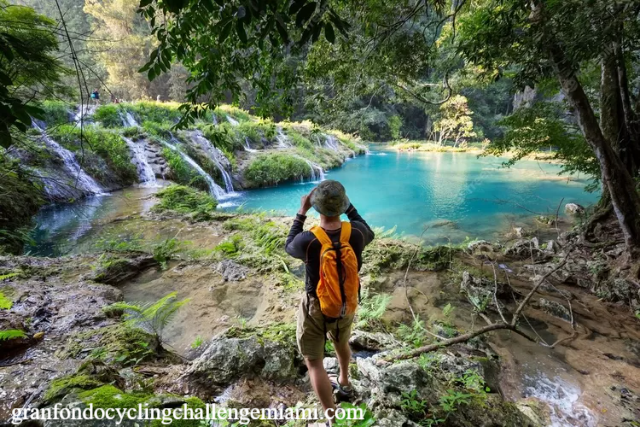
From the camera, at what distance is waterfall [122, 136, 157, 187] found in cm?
1197

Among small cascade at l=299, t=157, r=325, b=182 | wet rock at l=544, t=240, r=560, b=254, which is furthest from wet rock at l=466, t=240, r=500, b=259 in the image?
small cascade at l=299, t=157, r=325, b=182

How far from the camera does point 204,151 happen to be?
46.9 feet

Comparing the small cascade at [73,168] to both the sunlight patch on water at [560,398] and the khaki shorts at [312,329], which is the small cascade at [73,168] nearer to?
the khaki shorts at [312,329]

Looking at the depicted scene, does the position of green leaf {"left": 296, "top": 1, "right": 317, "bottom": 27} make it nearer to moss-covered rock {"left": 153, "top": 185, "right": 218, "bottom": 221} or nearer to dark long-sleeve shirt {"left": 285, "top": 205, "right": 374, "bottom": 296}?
dark long-sleeve shirt {"left": 285, "top": 205, "right": 374, "bottom": 296}

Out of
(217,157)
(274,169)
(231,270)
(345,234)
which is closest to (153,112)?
(217,157)

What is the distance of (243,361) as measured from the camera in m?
2.54

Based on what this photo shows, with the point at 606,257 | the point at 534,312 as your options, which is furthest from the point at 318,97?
the point at 606,257

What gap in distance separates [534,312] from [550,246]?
3265 mm

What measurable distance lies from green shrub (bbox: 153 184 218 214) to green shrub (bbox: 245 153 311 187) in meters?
5.18

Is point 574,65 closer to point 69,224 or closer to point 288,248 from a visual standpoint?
point 288,248

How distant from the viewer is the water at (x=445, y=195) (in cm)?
1047

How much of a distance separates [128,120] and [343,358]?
697 inches

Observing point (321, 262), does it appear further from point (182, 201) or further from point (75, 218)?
point (75, 218)

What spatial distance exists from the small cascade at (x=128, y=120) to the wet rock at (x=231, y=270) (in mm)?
13493
